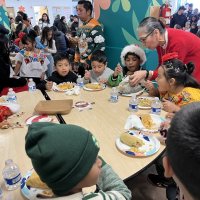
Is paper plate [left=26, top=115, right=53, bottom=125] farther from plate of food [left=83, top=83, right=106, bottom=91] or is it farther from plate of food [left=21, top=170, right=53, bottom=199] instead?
plate of food [left=83, top=83, right=106, bottom=91]

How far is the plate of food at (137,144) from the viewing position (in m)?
1.25

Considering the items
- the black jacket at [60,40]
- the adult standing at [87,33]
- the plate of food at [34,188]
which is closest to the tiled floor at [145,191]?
the plate of food at [34,188]

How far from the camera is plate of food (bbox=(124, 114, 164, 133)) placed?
4.98 feet

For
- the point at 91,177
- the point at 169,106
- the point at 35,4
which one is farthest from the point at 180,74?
the point at 35,4

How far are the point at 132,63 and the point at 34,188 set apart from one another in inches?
79.6

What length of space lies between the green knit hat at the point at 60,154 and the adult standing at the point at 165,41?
1458mm

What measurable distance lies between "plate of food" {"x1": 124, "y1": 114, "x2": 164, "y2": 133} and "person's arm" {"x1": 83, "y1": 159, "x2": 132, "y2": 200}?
21.6 inches

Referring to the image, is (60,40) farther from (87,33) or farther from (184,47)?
(184,47)

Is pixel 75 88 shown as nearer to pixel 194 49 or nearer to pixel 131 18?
pixel 194 49

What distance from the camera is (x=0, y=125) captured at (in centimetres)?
160

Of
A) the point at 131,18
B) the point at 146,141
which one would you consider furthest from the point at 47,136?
the point at 131,18

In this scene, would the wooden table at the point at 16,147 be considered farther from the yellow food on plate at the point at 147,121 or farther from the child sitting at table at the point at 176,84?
the child sitting at table at the point at 176,84

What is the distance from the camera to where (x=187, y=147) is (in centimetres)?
50

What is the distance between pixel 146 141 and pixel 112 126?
0.32 m
